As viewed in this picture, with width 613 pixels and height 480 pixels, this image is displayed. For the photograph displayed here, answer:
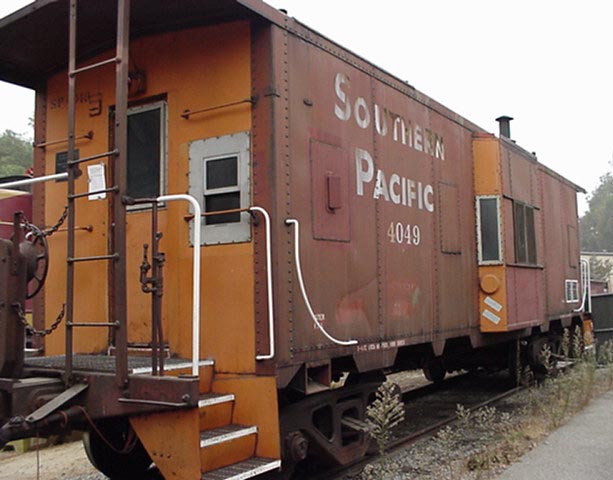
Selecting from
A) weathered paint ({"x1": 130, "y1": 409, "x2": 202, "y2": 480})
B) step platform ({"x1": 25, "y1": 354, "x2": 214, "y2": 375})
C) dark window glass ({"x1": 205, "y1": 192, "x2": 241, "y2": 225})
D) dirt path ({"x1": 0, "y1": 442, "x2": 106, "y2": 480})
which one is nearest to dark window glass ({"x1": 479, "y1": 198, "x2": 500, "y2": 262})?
dark window glass ({"x1": 205, "y1": 192, "x2": 241, "y2": 225})

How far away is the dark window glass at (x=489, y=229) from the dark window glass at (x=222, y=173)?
13.7 ft

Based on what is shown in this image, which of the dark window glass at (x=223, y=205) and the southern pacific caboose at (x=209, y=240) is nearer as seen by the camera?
the southern pacific caboose at (x=209, y=240)

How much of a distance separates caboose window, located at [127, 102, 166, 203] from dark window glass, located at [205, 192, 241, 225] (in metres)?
0.51

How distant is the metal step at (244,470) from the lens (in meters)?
3.87

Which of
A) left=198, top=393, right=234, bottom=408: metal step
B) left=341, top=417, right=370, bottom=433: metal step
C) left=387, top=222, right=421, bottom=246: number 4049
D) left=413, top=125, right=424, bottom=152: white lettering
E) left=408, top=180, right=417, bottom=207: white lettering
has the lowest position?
left=341, top=417, right=370, bottom=433: metal step

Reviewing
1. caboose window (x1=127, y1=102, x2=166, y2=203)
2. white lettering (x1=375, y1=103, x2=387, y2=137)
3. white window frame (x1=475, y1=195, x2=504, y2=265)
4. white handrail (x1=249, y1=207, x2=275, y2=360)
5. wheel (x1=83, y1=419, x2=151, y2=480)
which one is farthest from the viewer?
white window frame (x1=475, y1=195, x2=504, y2=265)

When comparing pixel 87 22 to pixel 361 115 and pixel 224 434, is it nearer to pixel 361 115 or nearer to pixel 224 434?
pixel 361 115

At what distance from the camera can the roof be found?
15.2 feet

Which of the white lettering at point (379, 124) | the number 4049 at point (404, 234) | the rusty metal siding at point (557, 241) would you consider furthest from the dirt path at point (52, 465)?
the rusty metal siding at point (557, 241)

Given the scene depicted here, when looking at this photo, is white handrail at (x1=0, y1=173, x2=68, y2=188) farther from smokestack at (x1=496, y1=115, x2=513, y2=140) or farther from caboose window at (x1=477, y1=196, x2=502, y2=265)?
smokestack at (x1=496, y1=115, x2=513, y2=140)

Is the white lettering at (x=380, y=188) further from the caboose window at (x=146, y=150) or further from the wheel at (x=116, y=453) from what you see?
the wheel at (x=116, y=453)

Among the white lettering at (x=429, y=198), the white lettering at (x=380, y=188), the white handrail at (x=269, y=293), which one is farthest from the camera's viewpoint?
the white lettering at (x=429, y=198)

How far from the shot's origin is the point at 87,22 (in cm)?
495

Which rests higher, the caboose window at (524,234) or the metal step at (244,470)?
the caboose window at (524,234)
